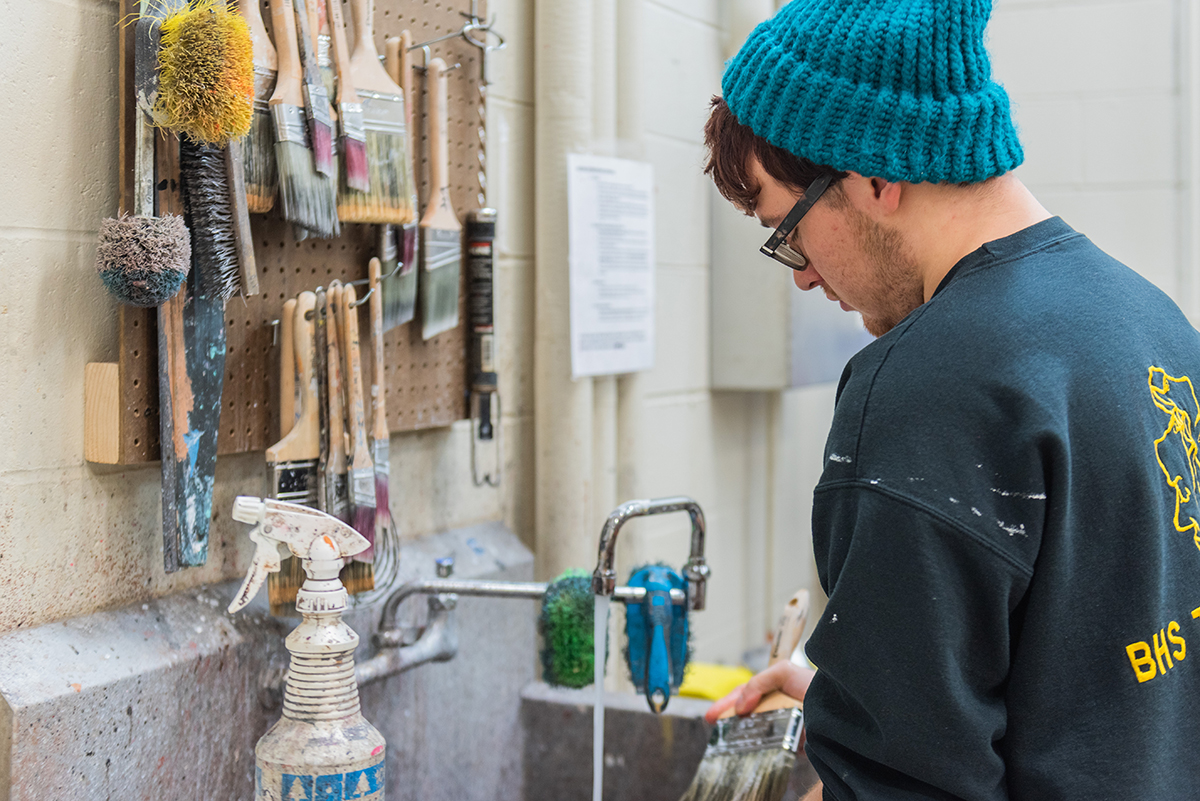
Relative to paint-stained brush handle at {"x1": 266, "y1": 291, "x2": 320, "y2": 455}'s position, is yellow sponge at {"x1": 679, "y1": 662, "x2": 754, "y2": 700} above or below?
below

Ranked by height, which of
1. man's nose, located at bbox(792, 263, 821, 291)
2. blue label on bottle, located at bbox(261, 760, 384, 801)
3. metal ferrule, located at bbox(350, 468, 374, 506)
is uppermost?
man's nose, located at bbox(792, 263, 821, 291)

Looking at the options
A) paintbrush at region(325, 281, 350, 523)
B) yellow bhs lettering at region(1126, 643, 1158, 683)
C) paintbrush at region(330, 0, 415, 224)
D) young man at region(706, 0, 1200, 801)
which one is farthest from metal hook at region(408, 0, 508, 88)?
yellow bhs lettering at region(1126, 643, 1158, 683)

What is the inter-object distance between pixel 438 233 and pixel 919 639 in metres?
0.90

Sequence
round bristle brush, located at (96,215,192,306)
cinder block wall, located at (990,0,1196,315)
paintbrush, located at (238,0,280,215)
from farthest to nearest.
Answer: cinder block wall, located at (990,0,1196,315), paintbrush, located at (238,0,280,215), round bristle brush, located at (96,215,192,306)

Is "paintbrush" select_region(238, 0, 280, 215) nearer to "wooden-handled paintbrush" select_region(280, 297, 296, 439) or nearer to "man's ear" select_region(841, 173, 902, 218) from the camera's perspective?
"wooden-handled paintbrush" select_region(280, 297, 296, 439)

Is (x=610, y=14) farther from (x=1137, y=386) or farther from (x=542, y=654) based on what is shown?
(x=1137, y=386)

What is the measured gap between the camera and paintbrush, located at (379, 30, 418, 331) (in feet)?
4.36

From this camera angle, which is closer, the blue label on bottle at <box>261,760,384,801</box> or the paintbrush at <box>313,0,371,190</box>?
the blue label on bottle at <box>261,760,384,801</box>

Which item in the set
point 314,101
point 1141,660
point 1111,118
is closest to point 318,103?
point 314,101

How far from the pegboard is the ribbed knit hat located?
0.64 m

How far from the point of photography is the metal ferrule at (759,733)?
1220 mm

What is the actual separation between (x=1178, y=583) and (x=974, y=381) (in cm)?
22

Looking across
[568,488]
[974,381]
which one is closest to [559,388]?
[568,488]

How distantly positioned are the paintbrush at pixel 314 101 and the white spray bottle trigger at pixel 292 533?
1.24 feet
